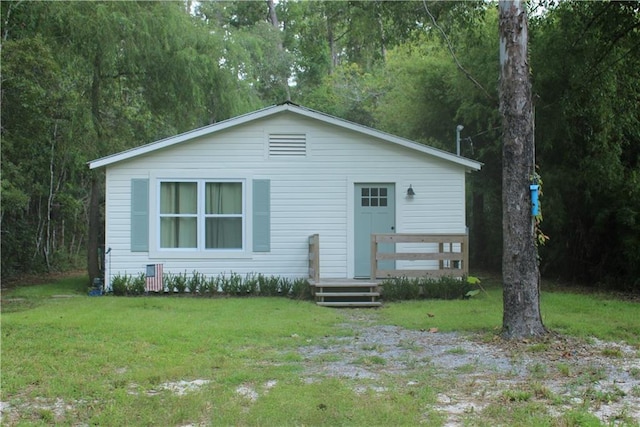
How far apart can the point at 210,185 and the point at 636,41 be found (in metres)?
8.31

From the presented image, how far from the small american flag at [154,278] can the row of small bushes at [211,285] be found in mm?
76

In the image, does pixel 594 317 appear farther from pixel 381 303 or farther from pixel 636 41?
pixel 636 41

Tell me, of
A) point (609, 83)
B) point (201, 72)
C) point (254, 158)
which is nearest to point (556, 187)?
point (609, 83)

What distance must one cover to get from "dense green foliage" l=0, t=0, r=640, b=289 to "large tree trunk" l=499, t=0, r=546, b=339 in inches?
85.2

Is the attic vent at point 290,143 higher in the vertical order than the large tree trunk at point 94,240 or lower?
higher

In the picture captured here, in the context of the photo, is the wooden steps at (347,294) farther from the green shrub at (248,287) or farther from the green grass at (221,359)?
the green shrub at (248,287)

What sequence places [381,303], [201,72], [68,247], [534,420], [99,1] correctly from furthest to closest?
[68,247], [201,72], [99,1], [381,303], [534,420]

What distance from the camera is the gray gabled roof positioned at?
40.5 ft

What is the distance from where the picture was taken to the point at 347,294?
1112 cm

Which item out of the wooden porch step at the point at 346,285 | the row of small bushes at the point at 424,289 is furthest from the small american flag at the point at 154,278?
the row of small bushes at the point at 424,289

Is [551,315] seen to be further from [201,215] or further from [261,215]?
[201,215]

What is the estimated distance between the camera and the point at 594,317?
9.27 meters

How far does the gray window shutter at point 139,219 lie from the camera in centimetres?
1243

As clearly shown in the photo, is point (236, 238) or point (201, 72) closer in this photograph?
point (236, 238)
